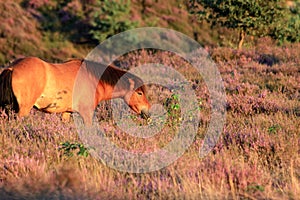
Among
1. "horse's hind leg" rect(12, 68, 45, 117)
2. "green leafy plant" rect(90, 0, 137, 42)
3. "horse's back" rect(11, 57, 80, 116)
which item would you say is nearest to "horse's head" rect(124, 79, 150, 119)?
"horse's back" rect(11, 57, 80, 116)

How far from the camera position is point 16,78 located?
7266 mm

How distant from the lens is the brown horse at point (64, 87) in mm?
7387

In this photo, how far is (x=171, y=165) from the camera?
5.68 meters

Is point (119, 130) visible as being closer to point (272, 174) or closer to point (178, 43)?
point (272, 174)

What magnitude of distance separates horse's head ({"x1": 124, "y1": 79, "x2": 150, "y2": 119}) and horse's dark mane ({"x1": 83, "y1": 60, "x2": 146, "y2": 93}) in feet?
0.22

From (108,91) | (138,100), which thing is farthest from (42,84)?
(138,100)

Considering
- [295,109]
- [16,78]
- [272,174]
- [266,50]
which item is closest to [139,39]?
[266,50]

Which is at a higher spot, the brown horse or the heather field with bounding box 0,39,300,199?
the brown horse

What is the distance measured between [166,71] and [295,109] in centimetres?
648

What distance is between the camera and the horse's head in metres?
8.66

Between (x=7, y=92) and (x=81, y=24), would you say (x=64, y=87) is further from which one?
(x=81, y=24)

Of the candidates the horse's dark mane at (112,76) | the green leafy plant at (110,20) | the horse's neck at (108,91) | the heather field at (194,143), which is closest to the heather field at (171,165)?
the heather field at (194,143)

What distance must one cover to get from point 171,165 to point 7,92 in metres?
3.39

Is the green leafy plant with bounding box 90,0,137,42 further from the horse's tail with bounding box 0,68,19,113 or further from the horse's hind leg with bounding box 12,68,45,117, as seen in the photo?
the horse's hind leg with bounding box 12,68,45,117
